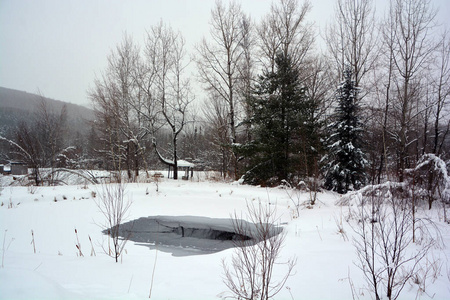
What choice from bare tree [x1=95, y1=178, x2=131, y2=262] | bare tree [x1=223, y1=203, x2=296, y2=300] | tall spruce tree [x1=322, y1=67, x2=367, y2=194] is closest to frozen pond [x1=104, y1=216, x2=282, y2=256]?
bare tree [x1=95, y1=178, x2=131, y2=262]

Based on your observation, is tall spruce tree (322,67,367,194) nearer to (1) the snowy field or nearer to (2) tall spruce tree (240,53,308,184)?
(2) tall spruce tree (240,53,308,184)

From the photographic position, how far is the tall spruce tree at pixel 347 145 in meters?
11.0

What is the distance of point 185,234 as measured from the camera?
230 inches

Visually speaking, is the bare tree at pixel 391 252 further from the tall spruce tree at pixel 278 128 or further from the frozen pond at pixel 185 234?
the tall spruce tree at pixel 278 128

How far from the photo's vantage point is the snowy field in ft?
8.32

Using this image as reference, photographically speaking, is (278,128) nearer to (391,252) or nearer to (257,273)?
(391,252)

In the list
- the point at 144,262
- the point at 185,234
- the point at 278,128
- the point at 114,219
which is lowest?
the point at 185,234

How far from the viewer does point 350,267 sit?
10.8 ft

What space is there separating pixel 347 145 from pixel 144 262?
10.2 metres

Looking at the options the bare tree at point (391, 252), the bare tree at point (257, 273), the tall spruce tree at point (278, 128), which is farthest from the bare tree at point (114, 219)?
the tall spruce tree at point (278, 128)

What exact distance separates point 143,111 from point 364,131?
15638mm

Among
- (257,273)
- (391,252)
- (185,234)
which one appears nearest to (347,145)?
(391,252)

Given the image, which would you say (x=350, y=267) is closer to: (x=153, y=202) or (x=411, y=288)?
(x=411, y=288)

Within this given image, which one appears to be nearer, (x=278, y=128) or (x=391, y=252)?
(x=391, y=252)
